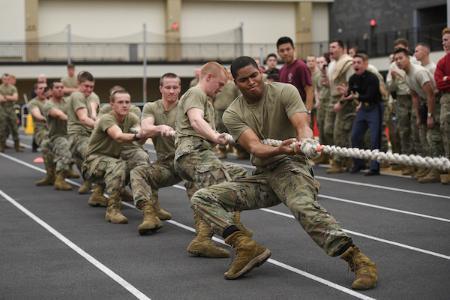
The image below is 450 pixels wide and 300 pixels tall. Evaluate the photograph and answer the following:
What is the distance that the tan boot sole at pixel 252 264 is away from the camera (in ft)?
21.7

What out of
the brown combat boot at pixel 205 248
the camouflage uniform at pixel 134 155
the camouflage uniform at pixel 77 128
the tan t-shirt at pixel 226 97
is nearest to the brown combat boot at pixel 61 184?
the camouflage uniform at pixel 77 128

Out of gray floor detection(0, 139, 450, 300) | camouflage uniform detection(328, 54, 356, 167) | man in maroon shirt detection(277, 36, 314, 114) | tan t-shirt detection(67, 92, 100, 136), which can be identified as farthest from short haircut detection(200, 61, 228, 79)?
camouflage uniform detection(328, 54, 356, 167)

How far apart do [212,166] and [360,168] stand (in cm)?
701

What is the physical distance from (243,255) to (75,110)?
6.19 meters

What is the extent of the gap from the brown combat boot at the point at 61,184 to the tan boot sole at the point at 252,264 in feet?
22.3

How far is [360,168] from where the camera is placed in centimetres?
1465

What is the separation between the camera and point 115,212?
9.77m

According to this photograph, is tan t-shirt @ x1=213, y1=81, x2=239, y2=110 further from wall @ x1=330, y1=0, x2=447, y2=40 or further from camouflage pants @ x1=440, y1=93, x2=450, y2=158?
wall @ x1=330, y1=0, x2=447, y2=40

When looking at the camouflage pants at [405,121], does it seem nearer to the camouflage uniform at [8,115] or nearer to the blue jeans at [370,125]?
the blue jeans at [370,125]

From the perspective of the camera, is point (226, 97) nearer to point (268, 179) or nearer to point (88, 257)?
point (88, 257)

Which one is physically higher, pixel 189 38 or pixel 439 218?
pixel 189 38

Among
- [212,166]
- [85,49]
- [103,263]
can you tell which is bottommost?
[103,263]

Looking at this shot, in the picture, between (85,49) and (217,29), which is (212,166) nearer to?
(85,49)

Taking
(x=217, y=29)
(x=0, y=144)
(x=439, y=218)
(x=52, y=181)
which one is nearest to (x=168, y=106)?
(x=439, y=218)
